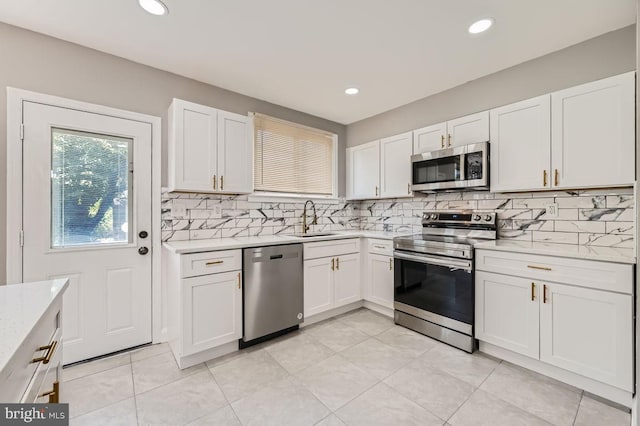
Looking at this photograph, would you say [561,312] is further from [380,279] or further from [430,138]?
[430,138]

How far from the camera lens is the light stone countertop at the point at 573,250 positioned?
5.66 ft

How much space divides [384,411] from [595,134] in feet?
7.85

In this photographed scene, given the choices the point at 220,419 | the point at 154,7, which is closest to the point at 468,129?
the point at 154,7

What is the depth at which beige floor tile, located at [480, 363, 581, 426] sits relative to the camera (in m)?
1.64

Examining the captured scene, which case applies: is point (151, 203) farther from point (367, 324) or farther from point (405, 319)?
point (405, 319)

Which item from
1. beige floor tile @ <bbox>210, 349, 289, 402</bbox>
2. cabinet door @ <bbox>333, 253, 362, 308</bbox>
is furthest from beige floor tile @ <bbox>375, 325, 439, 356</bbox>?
beige floor tile @ <bbox>210, 349, 289, 402</bbox>

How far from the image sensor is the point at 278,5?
5.80 feet

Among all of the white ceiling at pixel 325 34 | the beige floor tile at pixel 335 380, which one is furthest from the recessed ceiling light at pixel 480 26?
the beige floor tile at pixel 335 380

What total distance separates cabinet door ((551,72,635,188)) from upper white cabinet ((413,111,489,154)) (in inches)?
20.5

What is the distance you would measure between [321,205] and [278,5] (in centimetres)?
239

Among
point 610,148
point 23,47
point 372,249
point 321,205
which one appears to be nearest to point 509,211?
point 610,148

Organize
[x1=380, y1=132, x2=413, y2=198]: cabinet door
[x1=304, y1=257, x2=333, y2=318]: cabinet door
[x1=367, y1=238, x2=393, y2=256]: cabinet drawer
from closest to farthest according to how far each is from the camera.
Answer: [x1=304, y1=257, x2=333, y2=318]: cabinet door
[x1=367, y1=238, x2=393, y2=256]: cabinet drawer
[x1=380, y1=132, x2=413, y2=198]: cabinet door

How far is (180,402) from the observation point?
1.74 meters

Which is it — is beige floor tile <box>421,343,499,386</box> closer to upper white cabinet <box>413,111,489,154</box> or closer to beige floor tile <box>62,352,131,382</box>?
upper white cabinet <box>413,111,489,154</box>
